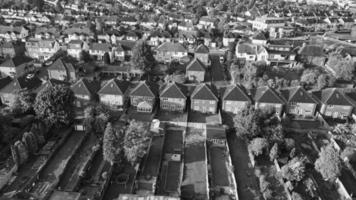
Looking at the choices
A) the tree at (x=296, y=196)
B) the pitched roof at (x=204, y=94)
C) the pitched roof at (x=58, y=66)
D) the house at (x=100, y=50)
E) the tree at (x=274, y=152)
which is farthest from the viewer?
the house at (x=100, y=50)

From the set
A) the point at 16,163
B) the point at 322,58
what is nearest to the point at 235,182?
the point at 16,163

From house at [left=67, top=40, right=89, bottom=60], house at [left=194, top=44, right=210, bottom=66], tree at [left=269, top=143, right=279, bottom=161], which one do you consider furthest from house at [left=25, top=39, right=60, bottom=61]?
tree at [left=269, top=143, right=279, bottom=161]

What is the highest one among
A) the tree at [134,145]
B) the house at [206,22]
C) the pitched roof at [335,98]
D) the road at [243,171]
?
the house at [206,22]

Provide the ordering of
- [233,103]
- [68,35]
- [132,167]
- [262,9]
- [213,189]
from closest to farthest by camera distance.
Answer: [213,189] < [132,167] < [233,103] < [68,35] < [262,9]

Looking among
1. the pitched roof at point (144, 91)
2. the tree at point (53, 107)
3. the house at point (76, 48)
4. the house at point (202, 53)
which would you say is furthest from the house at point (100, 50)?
the tree at point (53, 107)

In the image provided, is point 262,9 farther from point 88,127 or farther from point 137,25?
point 88,127

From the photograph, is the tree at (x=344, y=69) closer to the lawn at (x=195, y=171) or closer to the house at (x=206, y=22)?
the lawn at (x=195, y=171)
